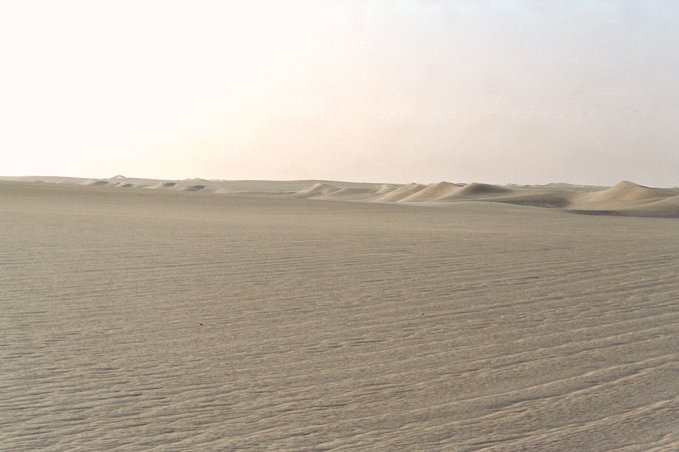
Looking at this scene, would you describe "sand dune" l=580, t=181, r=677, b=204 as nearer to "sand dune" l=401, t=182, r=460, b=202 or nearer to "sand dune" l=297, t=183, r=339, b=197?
"sand dune" l=401, t=182, r=460, b=202

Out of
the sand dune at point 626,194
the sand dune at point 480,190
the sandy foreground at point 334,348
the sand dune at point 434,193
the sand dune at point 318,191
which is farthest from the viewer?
the sand dune at point 318,191

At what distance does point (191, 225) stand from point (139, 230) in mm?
2002

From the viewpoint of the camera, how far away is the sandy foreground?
407 cm

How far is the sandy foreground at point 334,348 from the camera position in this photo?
407 centimetres

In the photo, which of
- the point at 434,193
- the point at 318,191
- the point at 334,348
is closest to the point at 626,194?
the point at 434,193

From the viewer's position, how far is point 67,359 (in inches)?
208

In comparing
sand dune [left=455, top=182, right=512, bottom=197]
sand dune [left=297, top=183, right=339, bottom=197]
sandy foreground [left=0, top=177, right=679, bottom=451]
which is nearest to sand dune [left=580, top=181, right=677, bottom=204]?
sand dune [left=455, top=182, right=512, bottom=197]

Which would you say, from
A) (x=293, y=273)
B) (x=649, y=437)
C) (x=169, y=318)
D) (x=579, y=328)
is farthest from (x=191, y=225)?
(x=649, y=437)

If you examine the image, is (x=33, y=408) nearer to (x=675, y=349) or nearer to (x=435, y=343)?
(x=435, y=343)

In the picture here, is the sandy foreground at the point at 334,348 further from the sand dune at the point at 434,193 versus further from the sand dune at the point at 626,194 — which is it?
the sand dune at the point at 434,193

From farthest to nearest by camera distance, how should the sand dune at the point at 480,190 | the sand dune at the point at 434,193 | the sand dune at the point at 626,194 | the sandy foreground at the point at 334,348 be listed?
the sand dune at the point at 434,193 → the sand dune at the point at 480,190 → the sand dune at the point at 626,194 → the sandy foreground at the point at 334,348

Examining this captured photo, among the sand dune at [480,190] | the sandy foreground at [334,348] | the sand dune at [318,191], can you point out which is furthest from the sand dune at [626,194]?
the sandy foreground at [334,348]

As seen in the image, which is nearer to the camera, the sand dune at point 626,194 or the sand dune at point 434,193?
the sand dune at point 626,194

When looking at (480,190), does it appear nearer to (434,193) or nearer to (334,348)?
(434,193)
